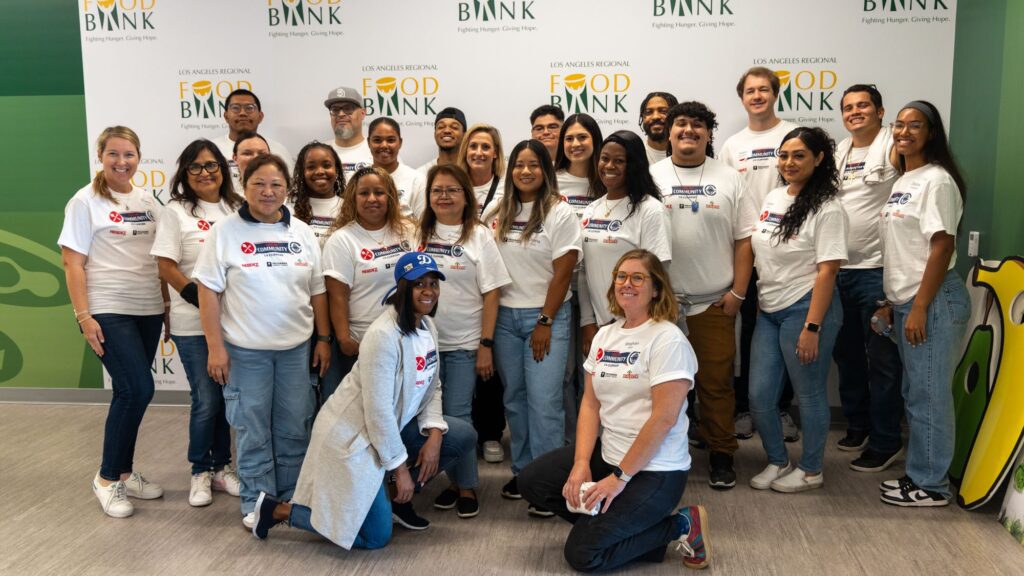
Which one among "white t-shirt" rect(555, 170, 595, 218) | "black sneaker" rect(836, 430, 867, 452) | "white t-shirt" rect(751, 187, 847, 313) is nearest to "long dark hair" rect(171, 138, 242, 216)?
"white t-shirt" rect(555, 170, 595, 218)

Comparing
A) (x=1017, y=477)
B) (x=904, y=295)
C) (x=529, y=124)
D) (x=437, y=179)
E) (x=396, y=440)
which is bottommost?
(x=1017, y=477)

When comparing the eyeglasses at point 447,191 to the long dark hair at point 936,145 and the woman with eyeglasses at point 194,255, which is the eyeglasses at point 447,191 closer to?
the woman with eyeglasses at point 194,255

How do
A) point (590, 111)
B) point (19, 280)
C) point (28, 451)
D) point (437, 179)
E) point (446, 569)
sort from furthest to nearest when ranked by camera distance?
1. point (19, 280)
2. point (590, 111)
3. point (28, 451)
4. point (437, 179)
5. point (446, 569)

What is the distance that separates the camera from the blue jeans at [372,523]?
2.90 m

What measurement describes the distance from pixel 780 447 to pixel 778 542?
25.7 inches

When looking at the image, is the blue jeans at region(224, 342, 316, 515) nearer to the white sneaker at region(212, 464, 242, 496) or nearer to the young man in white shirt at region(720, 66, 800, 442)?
the white sneaker at region(212, 464, 242, 496)

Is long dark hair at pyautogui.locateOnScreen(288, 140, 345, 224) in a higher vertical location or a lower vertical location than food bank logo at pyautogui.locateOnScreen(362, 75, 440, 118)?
lower

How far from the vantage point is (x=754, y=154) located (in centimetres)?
411

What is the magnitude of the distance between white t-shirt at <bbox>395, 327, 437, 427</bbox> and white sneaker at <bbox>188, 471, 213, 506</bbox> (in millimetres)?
1074

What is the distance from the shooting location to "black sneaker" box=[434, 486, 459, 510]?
331 centimetres

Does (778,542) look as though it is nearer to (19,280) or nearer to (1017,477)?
(1017,477)

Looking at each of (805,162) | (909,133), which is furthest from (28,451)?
→ (909,133)

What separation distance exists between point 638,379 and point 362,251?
4.04 ft

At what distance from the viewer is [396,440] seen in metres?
2.82
